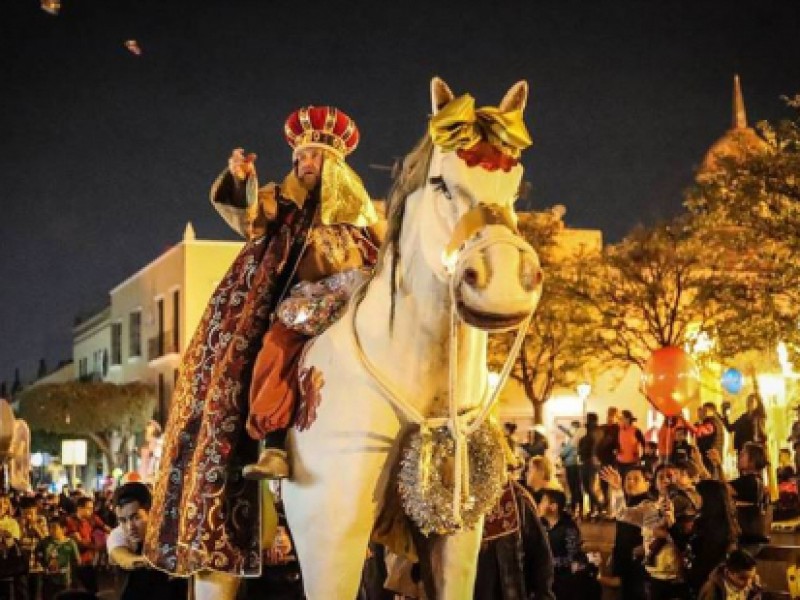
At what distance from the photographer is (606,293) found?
35.9 meters

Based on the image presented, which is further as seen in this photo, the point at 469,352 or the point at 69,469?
the point at 69,469

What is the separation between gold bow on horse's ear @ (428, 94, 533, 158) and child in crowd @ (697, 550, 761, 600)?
5520 mm

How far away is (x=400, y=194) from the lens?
4695 mm

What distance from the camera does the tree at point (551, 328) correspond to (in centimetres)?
3616

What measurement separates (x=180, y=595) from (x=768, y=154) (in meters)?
19.8

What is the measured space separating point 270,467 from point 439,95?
66.0 inches

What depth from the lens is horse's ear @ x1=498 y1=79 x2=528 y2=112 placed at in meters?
4.54

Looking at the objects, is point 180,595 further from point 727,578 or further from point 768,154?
point 768,154

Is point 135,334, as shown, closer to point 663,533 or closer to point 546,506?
point 546,506

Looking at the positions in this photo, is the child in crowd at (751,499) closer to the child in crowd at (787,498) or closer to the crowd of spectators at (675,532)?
the crowd of spectators at (675,532)

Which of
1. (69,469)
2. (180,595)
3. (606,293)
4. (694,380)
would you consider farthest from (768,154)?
(69,469)

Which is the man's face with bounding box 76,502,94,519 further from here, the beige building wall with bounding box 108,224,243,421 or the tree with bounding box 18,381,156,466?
the tree with bounding box 18,381,156,466

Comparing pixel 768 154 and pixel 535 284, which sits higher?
pixel 768 154

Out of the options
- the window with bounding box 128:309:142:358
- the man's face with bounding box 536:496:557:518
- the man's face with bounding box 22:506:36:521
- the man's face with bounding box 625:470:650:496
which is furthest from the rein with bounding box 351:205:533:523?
the window with bounding box 128:309:142:358
